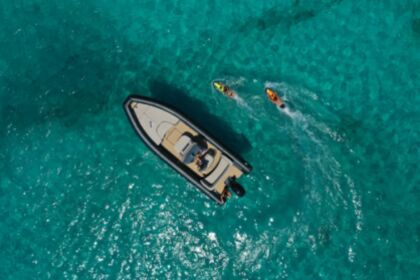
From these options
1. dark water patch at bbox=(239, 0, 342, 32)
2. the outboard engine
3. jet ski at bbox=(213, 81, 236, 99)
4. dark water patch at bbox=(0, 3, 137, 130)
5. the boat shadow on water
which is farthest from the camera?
dark water patch at bbox=(0, 3, 137, 130)

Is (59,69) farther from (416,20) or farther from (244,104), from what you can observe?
(416,20)

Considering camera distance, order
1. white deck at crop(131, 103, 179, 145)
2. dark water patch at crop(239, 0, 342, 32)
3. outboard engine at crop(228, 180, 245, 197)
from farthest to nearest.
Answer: dark water patch at crop(239, 0, 342, 32)
white deck at crop(131, 103, 179, 145)
outboard engine at crop(228, 180, 245, 197)

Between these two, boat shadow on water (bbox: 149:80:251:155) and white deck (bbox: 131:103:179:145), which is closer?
white deck (bbox: 131:103:179:145)

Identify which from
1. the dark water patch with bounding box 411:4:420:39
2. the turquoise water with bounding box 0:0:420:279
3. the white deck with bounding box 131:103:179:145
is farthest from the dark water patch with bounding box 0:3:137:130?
the dark water patch with bounding box 411:4:420:39

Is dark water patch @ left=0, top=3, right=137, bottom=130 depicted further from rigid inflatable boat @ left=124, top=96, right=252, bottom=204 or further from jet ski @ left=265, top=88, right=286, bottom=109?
jet ski @ left=265, top=88, right=286, bottom=109

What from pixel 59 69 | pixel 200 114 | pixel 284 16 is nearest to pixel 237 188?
pixel 200 114

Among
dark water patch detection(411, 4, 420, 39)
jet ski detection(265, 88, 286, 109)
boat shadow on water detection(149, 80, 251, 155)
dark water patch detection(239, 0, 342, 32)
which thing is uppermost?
dark water patch detection(411, 4, 420, 39)

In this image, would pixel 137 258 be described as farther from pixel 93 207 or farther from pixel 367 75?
pixel 367 75
